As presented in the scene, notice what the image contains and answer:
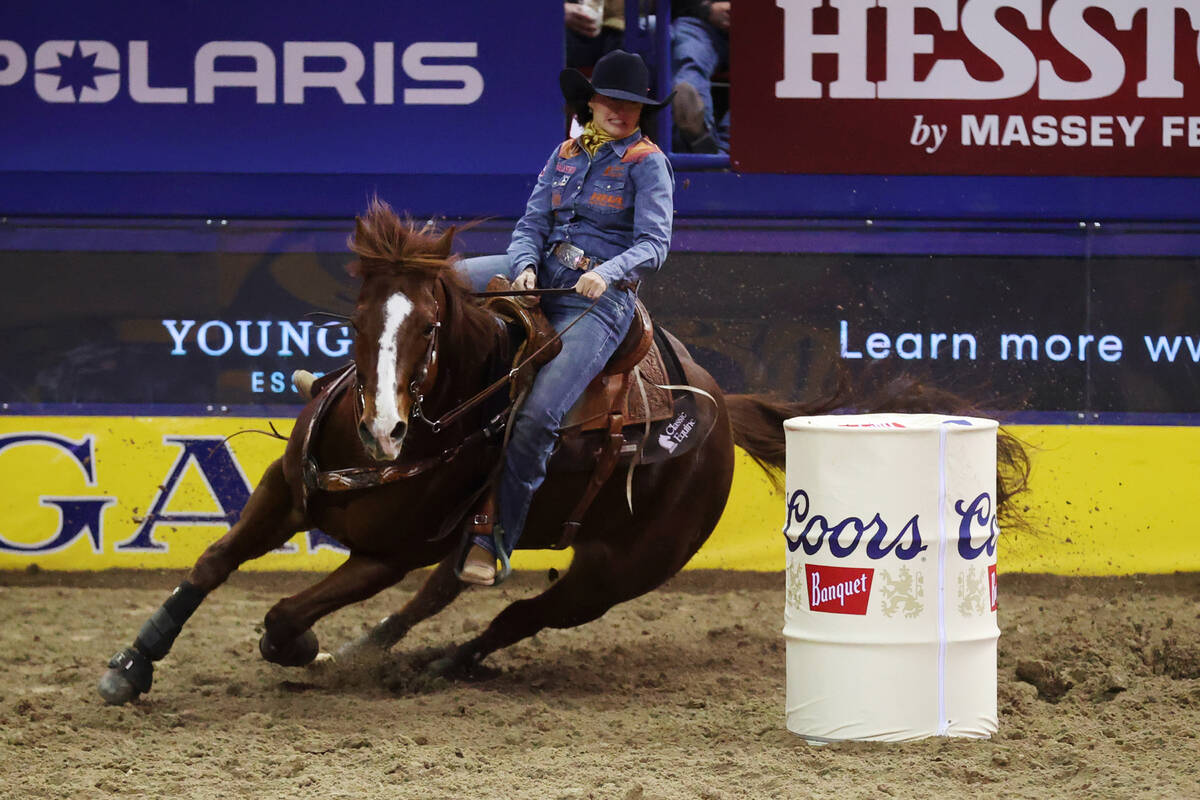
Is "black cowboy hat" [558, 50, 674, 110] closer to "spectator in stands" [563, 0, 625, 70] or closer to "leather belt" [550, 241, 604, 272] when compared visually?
"leather belt" [550, 241, 604, 272]

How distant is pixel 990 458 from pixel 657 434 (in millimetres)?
1519

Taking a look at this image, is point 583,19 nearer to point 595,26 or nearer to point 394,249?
point 595,26

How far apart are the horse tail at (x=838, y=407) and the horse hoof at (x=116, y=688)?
8.88 ft

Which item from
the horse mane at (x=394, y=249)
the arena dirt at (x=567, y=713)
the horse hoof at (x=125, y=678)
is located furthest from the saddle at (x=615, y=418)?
the horse hoof at (x=125, y=678)

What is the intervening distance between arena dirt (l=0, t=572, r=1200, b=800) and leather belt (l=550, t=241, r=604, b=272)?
1653 mm

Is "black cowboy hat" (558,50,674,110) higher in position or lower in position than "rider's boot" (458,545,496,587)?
higher

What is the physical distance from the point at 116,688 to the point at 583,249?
236 centimetres

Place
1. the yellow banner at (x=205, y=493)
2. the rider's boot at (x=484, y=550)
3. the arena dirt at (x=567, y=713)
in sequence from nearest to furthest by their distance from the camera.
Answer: the arena dirt at (x=567, y=713), the rider's boot at (x=484, y=550), the yellow banner at (x=205, y=493)

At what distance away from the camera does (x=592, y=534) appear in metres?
6.10

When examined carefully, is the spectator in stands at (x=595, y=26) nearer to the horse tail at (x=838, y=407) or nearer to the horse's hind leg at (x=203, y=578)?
the horse tail at (x=838, y=407)

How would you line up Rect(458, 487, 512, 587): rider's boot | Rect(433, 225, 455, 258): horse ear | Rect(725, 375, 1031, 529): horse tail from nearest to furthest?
Rect(433, 225, 455, 258): horse ear, Rect(458, 487, 512, 587): rider's boot, Rect(725, 375, 1031, 529): horse tail

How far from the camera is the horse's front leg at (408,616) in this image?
20.4 feet

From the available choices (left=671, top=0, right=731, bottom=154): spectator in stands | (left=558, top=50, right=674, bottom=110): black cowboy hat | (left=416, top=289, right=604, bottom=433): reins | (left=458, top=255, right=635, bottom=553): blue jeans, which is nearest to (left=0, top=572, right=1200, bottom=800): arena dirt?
(left=458, top=255, right=635, bottom=553): blue jeans

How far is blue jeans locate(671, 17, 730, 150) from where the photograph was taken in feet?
27.3
